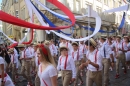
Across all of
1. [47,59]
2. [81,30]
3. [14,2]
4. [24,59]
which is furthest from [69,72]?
[14,2]

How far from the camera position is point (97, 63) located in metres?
4.91

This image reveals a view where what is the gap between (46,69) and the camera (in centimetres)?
321

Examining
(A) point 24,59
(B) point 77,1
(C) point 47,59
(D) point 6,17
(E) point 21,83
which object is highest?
(B) point 77,1

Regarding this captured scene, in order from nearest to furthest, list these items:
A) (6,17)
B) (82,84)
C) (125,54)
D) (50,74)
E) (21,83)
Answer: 1. (50,74)
2. (6,17)
3. (82,84)
4. (21,83)
5. (125,54)

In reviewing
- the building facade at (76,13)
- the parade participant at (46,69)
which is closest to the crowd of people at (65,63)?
the parade participant at (46,69)

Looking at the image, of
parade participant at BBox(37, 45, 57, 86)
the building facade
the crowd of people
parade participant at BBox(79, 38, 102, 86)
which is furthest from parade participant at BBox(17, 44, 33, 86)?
the building facade

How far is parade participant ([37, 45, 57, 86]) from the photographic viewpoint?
124 inches

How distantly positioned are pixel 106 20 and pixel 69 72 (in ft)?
113

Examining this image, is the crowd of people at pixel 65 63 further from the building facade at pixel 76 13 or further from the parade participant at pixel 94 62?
the building facade at pixel 76 13

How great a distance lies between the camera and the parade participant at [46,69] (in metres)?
3.16

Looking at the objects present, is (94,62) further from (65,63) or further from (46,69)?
(46,69)

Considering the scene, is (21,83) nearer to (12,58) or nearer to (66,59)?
(12,58)

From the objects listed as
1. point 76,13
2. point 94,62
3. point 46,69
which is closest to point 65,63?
point 94,62

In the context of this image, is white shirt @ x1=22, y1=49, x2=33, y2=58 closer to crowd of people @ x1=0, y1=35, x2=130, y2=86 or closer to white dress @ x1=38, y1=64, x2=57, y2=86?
crowd of people @ x1=0, y1=35, x2=130, y2=86
